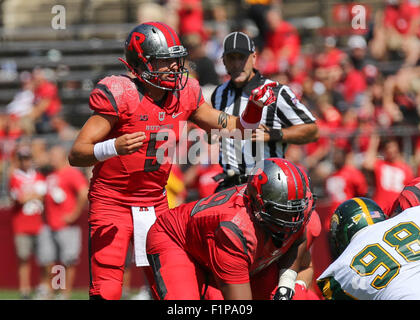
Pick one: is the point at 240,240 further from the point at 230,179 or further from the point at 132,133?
the point at 230,179

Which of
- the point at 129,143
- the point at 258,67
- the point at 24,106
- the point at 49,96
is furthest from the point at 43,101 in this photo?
the point at 129,143

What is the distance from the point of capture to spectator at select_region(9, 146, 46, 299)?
32.4 feet

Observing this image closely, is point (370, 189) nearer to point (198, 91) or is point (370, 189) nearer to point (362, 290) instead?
point (198, 91)

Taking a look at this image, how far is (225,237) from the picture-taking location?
4.17 metres

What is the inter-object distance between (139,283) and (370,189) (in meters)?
3.36

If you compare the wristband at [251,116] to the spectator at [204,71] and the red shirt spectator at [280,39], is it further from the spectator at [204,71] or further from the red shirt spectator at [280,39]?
the red shirt spectator at [280,39]

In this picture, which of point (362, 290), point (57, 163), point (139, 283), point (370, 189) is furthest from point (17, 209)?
point (362, 290)

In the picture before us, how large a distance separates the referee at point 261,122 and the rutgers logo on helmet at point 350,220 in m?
1.43

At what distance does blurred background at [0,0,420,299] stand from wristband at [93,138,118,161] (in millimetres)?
4088

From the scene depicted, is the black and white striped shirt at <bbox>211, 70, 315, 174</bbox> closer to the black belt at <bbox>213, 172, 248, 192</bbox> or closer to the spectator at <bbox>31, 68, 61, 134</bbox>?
the black belt at <bbox>213, 172, 248, 192</bbox>

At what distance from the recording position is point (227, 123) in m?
5.44

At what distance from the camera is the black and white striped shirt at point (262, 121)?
595 cm

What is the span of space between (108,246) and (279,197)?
56.7 inches

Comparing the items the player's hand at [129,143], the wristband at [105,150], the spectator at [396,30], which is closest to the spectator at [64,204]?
the wristband at [105,150]
